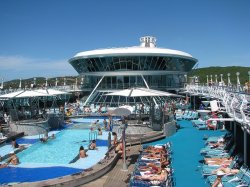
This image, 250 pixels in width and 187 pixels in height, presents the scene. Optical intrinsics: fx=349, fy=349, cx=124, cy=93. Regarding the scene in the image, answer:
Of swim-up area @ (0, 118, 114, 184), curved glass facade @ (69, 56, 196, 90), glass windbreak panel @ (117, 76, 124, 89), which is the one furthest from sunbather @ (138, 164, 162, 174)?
glass windbreak panel @ (117, 76, 124, 89)

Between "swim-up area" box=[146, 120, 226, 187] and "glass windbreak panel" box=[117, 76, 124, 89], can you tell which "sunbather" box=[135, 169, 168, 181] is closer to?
"swim-up area" box=[146, 120, 226, 187]

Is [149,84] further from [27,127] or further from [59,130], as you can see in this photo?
[27,127]

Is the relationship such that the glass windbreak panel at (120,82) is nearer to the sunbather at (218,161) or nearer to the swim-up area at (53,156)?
the swim-up area at (53,156)

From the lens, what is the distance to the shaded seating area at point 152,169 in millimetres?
9945

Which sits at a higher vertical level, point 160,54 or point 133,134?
point 160,54

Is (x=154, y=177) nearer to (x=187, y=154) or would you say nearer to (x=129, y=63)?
(x=187, y=154)

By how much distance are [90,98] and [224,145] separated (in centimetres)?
2271

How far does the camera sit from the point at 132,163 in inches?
508

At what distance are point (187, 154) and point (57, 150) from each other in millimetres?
6321

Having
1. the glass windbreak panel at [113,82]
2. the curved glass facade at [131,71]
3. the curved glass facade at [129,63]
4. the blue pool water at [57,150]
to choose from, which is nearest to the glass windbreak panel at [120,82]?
the curved glass facade at [131,71]

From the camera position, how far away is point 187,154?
15.5m

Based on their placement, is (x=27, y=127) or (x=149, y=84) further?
(x=149, y=84)

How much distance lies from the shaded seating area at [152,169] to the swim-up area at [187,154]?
55 cm

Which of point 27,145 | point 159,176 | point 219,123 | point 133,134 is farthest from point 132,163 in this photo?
point 219,123
